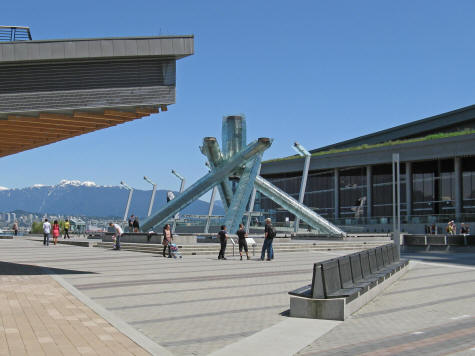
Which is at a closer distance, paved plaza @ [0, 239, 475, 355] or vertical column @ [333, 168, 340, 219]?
paved plaza @ [0, 239, 475, 355]

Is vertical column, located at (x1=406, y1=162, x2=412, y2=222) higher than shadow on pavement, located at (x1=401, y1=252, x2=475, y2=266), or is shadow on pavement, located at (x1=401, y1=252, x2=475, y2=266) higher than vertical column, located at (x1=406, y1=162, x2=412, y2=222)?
vertical column, located at (x1=406, y1=162, x2=412, y2=222)

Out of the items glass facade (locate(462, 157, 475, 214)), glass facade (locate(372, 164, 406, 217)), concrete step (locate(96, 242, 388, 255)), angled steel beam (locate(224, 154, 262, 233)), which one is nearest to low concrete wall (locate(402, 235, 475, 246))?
concrete step (locate(96, 242, 388, 255))

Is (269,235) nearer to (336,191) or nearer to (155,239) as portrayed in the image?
(155,239)

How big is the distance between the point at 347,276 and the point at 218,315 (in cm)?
275

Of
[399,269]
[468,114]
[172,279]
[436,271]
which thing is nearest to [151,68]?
[172,279]

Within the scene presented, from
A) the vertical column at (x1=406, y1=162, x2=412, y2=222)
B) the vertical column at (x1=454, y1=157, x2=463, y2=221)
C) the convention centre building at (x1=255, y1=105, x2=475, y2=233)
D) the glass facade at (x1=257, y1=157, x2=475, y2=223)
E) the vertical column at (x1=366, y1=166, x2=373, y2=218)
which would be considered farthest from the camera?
the vertical column at (x1=366, y1=166, x2=373, y2=218)

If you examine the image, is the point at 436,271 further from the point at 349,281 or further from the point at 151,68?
the point at 151,68

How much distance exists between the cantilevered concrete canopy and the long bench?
7.39 metres

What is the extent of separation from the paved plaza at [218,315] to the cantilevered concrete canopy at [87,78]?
455 cm

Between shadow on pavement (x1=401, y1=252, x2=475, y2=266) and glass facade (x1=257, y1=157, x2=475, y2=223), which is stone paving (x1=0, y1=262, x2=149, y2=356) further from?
glass facade (x1=257, y1=157, x2=475, y2=223)

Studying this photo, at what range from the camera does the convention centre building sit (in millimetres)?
52406

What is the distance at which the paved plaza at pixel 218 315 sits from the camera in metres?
7.76

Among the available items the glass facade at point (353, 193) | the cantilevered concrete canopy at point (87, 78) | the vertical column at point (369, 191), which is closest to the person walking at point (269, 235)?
the cantilevered concrete canopy at point (87, 78)

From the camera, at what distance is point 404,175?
61.1m
